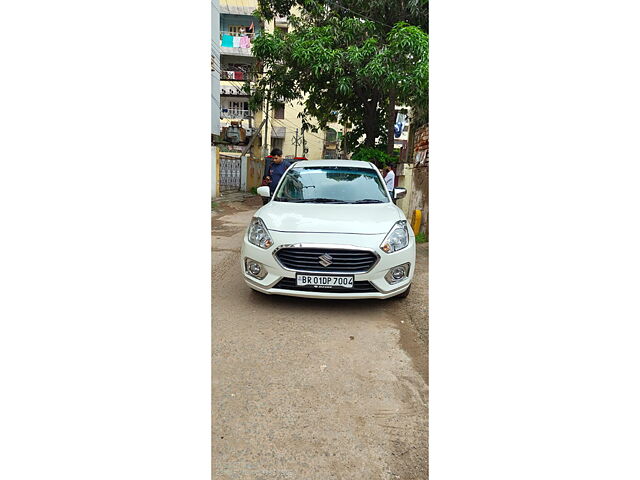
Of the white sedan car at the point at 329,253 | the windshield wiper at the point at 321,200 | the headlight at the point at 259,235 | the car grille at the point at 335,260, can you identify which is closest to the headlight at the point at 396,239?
the white sedan car at the point at 329,253

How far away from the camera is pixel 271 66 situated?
9797 mm

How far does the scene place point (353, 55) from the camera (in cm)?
765

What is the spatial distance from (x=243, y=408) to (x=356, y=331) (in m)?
1.29

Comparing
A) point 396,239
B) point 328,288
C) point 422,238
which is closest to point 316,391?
point 328,288

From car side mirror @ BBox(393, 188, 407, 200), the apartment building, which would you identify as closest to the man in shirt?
car side mirror @ BBox(393, 188, 407, 200)

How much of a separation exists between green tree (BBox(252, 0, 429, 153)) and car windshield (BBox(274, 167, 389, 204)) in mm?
3339

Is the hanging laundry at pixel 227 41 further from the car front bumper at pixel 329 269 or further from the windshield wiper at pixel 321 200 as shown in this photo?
the car front bumper at pixel 329 269

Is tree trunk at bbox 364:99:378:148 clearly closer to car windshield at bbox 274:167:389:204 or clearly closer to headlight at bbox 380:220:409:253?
car windshield at bbox 274:167:389:204

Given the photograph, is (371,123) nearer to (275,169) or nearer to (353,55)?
(353,55)

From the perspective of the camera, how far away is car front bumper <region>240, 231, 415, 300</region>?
3.45m

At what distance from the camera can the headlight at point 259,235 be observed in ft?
11.8

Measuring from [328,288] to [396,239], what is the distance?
771 millimetres

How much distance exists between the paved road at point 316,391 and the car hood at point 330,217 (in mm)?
744

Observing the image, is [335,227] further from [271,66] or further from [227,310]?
[271,66]
